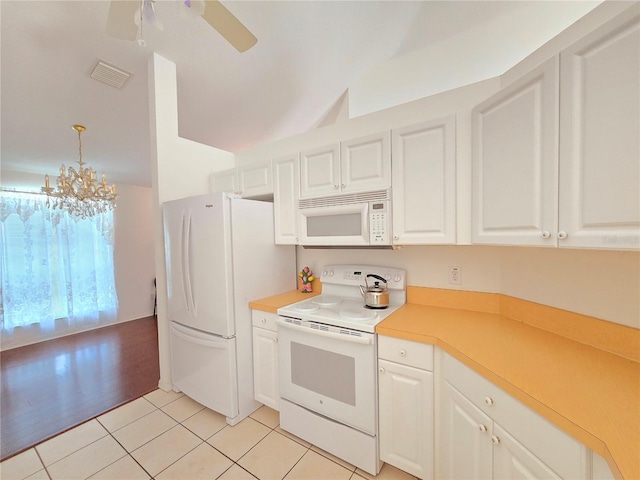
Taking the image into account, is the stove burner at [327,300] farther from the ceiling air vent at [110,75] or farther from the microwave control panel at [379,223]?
the ceiling air vent at [110,75]

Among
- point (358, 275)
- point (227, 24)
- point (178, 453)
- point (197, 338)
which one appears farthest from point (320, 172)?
point (178, 453)

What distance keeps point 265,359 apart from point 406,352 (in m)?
1.08

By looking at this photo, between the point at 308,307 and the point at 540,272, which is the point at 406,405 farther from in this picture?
the point at 540,272

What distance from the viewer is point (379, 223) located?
64.0 inches

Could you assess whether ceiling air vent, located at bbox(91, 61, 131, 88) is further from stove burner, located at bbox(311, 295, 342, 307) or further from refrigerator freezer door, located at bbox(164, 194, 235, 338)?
stove burner, located at bbox(311, 295, 342, 307)

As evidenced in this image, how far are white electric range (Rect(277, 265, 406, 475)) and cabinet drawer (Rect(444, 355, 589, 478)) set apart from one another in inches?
19.1

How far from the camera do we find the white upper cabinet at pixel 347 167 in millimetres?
1617

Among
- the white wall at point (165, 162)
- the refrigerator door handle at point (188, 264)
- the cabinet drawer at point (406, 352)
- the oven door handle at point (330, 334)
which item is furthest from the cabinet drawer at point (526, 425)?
the white wall at point (165, 162)

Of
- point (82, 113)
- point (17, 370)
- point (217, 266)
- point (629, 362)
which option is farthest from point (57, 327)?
point (629, 362)

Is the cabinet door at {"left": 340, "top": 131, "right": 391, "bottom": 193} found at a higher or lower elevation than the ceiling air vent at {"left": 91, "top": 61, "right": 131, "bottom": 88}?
lower

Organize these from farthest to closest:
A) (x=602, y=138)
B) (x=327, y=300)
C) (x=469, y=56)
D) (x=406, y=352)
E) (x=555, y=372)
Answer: (x=469, y=56) < (x=327, y=300) < (x=406, y=352) < (x=555, y=372) < (x=602, y=138)

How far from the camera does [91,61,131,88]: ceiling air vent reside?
1.92m

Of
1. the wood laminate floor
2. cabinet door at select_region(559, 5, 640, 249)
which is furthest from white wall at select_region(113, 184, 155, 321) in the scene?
cabinet door at select_region(559, 5, 640, 249)

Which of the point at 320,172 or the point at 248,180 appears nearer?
the point at 320,172
